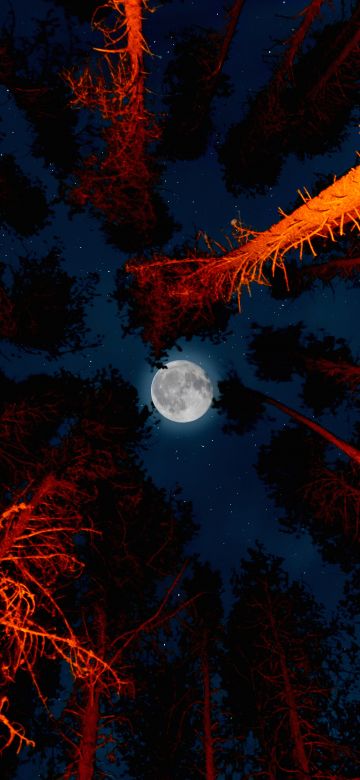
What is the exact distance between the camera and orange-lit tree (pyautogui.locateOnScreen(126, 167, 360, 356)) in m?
3.71

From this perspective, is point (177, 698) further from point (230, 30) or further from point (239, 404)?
point (230, 30)

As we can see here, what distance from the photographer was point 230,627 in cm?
1238

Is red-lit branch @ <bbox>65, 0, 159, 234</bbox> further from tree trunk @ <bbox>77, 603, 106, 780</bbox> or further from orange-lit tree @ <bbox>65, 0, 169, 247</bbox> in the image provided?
tree trunk @ <bbox>77, 603, 106, 780</bbox>

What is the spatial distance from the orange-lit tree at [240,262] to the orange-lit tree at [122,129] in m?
1.92

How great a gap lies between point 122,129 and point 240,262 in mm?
3849

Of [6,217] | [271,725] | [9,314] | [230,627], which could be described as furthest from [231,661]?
[6,217]

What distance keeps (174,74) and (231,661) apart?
1622 cm

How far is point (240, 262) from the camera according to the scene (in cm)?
586

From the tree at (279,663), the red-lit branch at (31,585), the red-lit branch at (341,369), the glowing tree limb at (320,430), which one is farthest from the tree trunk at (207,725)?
the red-lit branch at (341,369)

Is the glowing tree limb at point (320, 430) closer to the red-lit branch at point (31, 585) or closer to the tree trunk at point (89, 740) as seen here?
the red-lit branch at point (31, 585)

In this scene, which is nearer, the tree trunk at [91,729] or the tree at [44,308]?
the tree trunk at [91,729]

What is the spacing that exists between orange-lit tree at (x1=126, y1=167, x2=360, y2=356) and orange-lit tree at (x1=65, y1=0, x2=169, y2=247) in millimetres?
1918

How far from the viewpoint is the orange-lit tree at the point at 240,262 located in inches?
146

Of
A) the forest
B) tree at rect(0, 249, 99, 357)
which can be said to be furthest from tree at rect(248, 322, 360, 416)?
tree at rect(0, 249, 99, 357)
